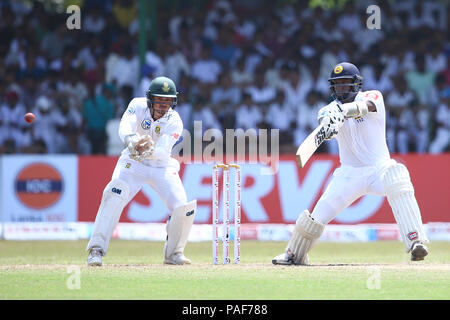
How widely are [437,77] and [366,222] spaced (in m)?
3.42

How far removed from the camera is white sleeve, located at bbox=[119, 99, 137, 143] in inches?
378

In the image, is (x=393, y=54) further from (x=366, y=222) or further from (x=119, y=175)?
(x=119, y=175)

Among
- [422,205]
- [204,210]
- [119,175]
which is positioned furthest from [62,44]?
[119,175]

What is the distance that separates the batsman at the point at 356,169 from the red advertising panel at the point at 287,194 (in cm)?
547

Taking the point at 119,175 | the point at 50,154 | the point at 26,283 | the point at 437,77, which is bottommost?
the point at 26,283

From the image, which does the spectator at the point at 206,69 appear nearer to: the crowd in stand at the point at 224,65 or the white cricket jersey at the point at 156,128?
the crowd in stand at the point at 224,65

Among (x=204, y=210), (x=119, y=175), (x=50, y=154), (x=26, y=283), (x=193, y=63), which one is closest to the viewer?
(x=26, y=283)

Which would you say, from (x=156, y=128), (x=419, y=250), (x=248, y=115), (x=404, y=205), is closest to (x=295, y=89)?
(x=248, y=115)

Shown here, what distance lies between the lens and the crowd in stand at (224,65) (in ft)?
54.0

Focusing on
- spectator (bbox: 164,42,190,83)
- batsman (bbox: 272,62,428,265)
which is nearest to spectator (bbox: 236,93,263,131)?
spectator (bbox: 164,42,190,83)

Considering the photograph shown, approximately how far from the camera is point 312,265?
31.9 feet

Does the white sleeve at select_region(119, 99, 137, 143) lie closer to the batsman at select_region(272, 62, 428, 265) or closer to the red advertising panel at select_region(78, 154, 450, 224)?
the batsman at select_region(272, 62, 428, 265)

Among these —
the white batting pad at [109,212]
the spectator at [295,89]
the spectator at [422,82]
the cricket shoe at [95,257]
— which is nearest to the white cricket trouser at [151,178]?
the white batting pad at [109,212]

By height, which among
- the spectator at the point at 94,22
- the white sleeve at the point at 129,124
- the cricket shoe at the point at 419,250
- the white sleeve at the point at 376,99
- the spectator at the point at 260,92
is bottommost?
the cricket shoe at the point at 419,250
